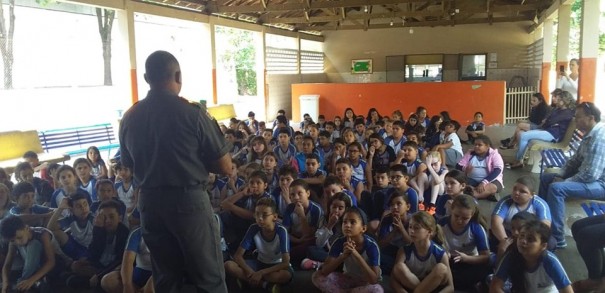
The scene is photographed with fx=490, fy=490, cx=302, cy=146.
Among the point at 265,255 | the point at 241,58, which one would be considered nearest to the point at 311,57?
the point at 241,58

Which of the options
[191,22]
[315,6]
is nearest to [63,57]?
[191,22]

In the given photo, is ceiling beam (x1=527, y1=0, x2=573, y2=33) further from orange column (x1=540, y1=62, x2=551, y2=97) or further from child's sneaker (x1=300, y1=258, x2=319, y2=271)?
child's sneaker (x1=300, y1=258, x2=319, y2=271)

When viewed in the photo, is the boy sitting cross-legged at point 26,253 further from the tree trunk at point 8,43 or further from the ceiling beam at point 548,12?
the ceiling beam at point 548,12

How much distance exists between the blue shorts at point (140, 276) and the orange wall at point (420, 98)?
9.41m

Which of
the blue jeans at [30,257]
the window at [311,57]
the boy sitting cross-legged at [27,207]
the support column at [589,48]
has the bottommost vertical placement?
the blue jeans at [30,257]

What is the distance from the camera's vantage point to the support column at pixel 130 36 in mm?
8719

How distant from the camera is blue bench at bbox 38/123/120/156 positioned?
26.7 feet

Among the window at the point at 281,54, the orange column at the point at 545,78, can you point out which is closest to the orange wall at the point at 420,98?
the window at the point at 281,54

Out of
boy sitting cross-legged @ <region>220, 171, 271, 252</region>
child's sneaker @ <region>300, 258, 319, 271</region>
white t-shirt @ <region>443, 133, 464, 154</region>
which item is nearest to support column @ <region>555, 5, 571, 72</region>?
white t-shirt @ <region>443, 133, 464, 154</region>

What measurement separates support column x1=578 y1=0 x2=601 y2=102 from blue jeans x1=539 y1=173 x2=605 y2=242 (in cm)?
449

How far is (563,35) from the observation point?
32.6ft

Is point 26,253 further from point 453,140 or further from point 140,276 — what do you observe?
point 453,140

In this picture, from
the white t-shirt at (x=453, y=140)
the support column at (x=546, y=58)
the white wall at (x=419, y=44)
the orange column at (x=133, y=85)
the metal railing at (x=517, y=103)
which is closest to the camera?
the white t-shirt at (x=453, y=140)

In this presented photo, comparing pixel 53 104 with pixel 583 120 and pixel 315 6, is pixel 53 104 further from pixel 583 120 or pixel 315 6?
pixel 583 120
